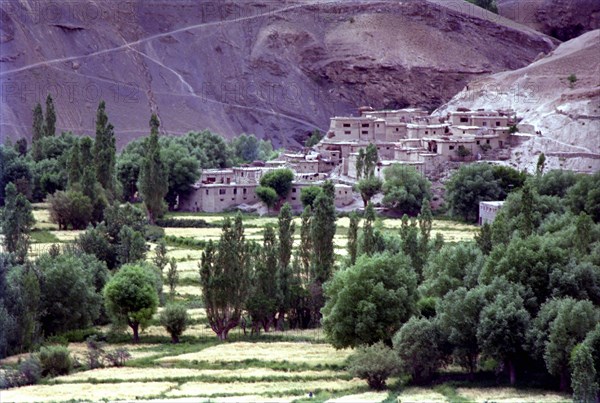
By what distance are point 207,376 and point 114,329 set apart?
882 centimetres

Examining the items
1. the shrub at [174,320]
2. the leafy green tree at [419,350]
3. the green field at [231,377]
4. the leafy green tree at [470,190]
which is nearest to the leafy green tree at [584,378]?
the green field at [231,377]

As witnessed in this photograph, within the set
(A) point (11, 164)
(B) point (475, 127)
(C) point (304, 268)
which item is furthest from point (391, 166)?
(C) point (304, 268)

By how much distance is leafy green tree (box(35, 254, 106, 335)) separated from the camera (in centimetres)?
5147

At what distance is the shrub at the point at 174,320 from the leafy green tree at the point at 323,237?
5.64m

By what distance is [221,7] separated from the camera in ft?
382

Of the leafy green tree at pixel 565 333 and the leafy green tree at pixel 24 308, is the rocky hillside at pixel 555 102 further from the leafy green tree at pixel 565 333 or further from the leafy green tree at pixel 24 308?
the leafy green tree at pixel 24 308

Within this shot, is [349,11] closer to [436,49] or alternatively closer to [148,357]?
[436,49]

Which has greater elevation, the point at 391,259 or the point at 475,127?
the point at 475,127

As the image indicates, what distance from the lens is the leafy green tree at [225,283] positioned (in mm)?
51219

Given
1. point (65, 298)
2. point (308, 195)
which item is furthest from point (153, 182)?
point (65, 298)

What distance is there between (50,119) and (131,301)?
138 feet

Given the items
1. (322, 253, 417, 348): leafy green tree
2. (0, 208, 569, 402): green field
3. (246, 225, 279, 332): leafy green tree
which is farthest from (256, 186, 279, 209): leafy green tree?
(322, 253, 417, 348): leafy green tree

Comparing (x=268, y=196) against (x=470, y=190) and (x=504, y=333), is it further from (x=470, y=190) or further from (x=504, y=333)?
(x=504, y=333)

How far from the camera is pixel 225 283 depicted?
5125cm
